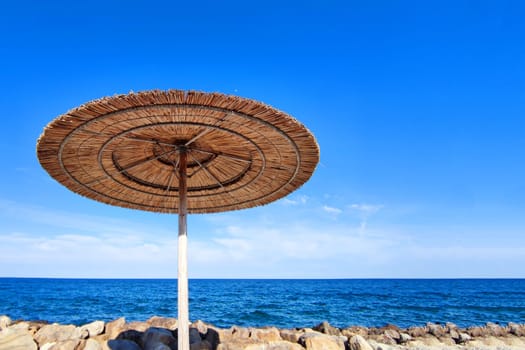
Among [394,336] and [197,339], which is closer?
[197,339]

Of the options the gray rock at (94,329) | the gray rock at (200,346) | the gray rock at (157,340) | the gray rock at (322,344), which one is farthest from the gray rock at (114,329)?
the gray rock at (322,344)

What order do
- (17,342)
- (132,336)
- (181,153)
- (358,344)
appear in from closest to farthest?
Result: (181,153) → (17,342) → (132,336) → (358,344)

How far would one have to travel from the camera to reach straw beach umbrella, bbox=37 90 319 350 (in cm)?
337

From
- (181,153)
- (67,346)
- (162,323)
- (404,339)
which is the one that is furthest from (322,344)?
(404,339)

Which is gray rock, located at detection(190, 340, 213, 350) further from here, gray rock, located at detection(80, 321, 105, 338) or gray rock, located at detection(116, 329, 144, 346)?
gray rock, located at detection(80, 321, 105, 338)

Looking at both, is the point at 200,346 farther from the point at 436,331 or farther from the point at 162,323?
the point at 436,331

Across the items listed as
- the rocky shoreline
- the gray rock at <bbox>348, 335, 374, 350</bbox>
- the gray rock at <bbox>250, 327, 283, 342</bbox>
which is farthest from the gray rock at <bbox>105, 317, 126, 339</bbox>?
the gray rock at <bbox>348, 335, 374, 350</bbox>

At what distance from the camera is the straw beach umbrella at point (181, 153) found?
3.37 metres

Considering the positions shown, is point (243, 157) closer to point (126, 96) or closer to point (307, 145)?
point (307, 145)

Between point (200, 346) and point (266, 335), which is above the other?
point (200, 346)

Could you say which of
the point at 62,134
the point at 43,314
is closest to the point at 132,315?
the point at 43,314

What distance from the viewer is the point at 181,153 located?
443 centimetres

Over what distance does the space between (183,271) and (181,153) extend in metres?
1.40

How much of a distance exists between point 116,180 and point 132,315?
22.0 metres
